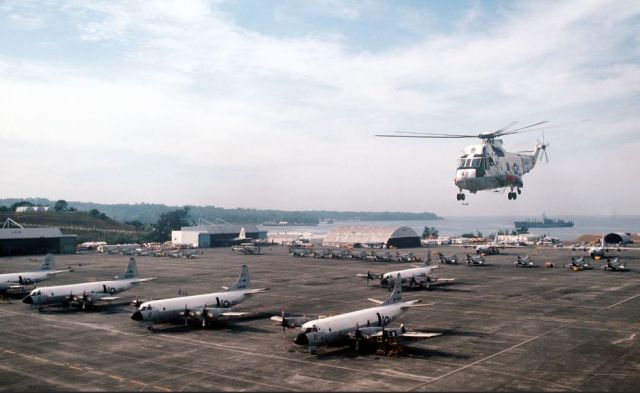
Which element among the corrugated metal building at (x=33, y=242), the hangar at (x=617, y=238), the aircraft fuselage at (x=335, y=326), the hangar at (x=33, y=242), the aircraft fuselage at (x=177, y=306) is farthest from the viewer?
the hangar at (x=617, y=238)

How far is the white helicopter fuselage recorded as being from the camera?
82000 millimetres

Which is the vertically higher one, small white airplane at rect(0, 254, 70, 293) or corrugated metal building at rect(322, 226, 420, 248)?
corrugated metal building at rect(322, 226, 420, 248)

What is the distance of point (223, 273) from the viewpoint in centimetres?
10794

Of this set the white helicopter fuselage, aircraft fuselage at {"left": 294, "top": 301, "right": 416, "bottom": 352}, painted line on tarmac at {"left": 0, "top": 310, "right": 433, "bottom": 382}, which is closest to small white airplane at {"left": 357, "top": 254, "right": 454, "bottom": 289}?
the white helicopter fuselage

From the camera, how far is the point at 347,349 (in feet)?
149

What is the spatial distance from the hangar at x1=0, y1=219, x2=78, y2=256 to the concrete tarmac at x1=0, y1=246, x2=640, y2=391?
95.6 m

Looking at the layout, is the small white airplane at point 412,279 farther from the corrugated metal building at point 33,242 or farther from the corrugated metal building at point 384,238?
the corrugated metal building at point 33,242

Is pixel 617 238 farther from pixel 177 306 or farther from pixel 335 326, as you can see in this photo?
pixel 177 306

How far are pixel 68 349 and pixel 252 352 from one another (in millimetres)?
17199

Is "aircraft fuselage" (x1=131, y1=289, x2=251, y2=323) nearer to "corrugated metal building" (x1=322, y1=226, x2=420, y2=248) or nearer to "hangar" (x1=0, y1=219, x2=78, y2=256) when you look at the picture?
"corrugated metal building" (x1=322, y1=226, x2=420, y2=248)

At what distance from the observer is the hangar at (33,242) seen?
155875 mm

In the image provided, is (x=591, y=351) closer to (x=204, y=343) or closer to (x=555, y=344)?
(x=555, y=344)

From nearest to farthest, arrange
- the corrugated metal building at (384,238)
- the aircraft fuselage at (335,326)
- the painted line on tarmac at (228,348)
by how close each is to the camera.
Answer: the painted line on tarmac at (228,348) < the aircraft fuselage at (335,326) < the corrugated metal building at (384,238)

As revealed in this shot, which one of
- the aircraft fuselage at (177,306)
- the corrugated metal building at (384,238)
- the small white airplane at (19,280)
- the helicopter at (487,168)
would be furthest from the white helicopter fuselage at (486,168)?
the corrugated metal building at (384,238)
